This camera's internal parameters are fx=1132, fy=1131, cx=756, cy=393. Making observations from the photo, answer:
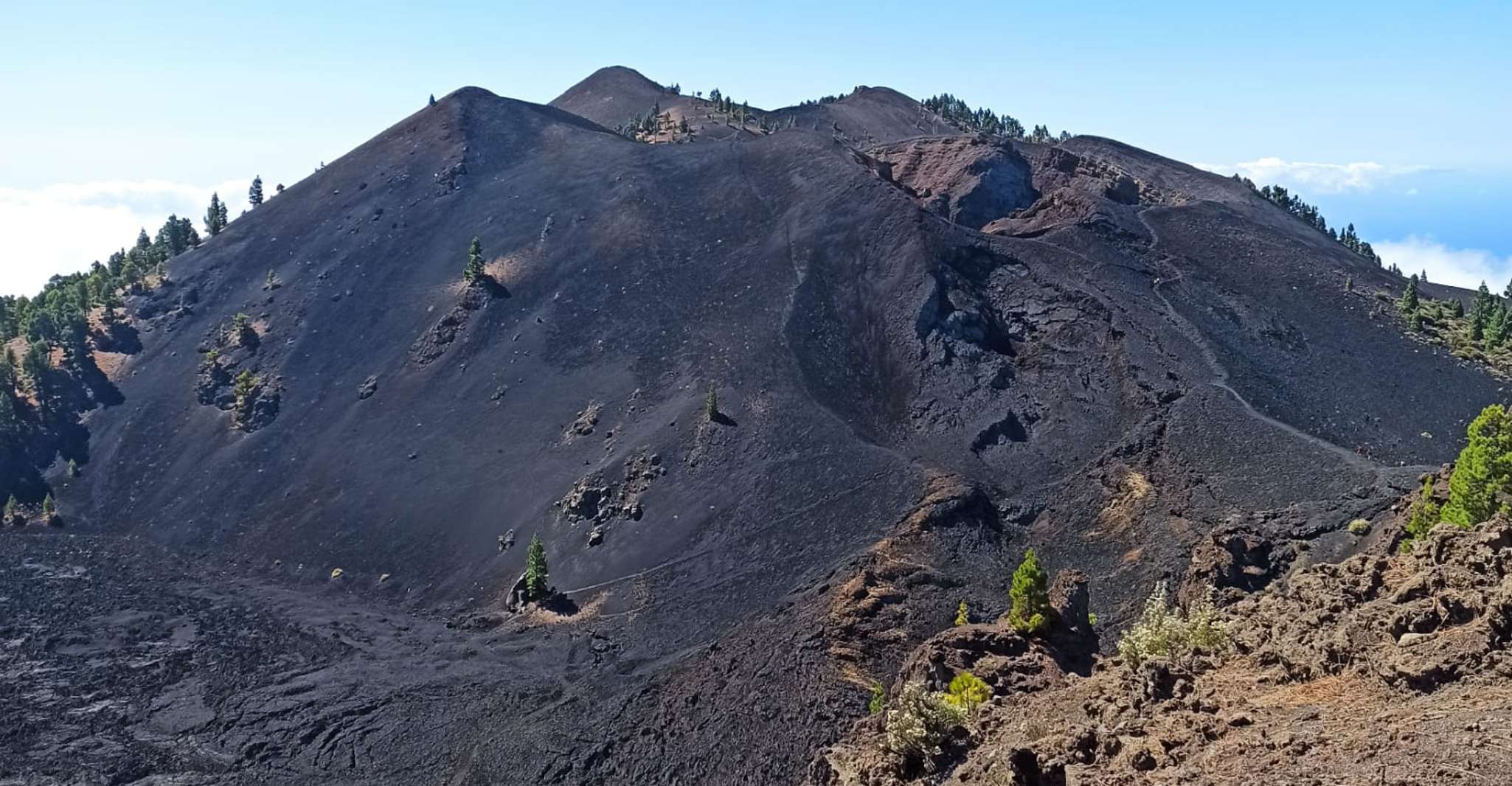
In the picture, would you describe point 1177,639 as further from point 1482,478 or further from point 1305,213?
point 1305,213

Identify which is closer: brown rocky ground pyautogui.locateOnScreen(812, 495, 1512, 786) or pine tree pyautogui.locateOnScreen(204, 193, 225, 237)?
brown rocky ground pyautogui.locateOnScreen(812, 495, 1512, 786)

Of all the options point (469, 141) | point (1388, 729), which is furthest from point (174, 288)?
point (1388, 729)

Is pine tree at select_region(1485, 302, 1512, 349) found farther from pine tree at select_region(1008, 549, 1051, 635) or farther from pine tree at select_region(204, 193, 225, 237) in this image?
pine tree at select_region(204, 193, 225, 237)

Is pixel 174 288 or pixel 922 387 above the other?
pixel 174 288

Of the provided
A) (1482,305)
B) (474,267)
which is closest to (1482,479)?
(1482,305)

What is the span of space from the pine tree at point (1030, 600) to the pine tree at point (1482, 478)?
11.0 meters

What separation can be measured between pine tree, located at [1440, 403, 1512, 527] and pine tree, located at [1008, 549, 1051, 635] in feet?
36.2

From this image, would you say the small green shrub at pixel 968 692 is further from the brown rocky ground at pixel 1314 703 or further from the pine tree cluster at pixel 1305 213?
the pine tree cluster at pixel 1305 213

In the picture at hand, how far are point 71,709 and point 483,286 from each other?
1542 inches

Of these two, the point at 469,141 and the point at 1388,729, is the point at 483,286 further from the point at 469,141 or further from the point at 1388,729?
the point at 1388,729

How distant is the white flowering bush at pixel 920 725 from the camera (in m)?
24.8

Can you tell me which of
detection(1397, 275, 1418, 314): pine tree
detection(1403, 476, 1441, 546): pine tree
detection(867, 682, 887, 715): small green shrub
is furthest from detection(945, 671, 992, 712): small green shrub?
detection(1397, 275, 1418, 314): pine tree

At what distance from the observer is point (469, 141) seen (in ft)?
327

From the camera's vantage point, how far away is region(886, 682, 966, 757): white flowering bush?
24766 millimetres
